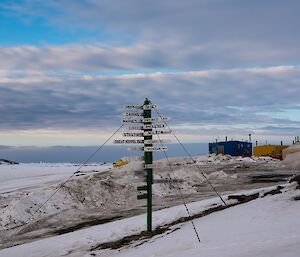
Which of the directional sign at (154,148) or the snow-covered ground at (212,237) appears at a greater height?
the directional sign at (154,148)

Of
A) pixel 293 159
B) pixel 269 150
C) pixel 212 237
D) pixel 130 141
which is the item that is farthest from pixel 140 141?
pixel 269 150

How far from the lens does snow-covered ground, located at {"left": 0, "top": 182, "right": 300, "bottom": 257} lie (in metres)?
6.61

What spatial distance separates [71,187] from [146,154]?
11.6 m

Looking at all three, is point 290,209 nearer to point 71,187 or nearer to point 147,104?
point 147,104

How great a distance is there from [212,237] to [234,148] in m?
71.7

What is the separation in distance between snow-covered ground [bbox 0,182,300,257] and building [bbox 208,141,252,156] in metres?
64.5

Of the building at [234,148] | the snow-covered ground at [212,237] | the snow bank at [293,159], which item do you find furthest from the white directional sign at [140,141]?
the building at [234,148]

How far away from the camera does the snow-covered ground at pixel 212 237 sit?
6.61 m

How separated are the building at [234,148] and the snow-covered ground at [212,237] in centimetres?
6455

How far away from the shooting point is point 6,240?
1466cm

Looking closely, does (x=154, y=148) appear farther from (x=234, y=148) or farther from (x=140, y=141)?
(x=234, y=148)

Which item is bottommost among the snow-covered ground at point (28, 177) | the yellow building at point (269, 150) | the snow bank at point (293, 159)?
the snow-covered ground at point (28, 177)

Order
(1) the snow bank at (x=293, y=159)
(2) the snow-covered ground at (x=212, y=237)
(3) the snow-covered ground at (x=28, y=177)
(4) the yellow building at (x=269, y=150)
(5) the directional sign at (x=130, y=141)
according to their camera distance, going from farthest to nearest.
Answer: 1. (4) the yellow building at (x=269, y=150)
2. (1) the snow bank at (x=293, y=159)
3. (3) the snow-covered ground at (x=28, y=177)
4. (5) the directional sign at (x=130, y=141)
5. (2) the snow-covered ground at (x=212, y=237)

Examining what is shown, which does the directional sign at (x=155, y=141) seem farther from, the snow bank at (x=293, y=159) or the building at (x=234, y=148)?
the building at (x=234, y=148)
